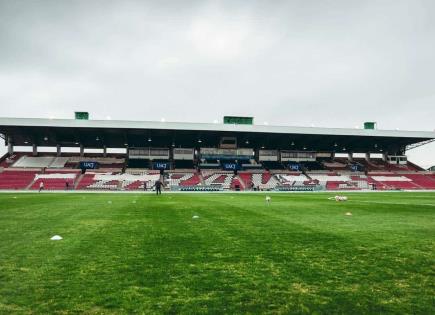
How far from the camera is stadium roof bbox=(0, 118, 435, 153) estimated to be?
169 feet

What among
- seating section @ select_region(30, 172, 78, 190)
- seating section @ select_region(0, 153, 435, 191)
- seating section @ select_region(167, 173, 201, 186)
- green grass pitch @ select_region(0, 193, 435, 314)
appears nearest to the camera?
green grass pitch @ select_region(0, 193, 435, 314)

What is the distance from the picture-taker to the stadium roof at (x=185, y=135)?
169ft

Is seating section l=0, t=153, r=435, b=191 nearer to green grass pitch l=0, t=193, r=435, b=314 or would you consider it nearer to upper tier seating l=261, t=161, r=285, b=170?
upper tier seating l=261, t=161, r=285, b=170

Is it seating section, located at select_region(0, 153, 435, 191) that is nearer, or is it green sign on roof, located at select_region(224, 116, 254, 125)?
seating section, located at select_region(0, 153, 435, 191)

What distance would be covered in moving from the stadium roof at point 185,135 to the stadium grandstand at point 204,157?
151mm

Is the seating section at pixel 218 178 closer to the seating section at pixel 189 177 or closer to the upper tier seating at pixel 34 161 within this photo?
the seating section at pixel 189 177

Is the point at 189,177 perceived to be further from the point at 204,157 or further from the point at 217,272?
the point at 217,272

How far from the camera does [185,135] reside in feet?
191

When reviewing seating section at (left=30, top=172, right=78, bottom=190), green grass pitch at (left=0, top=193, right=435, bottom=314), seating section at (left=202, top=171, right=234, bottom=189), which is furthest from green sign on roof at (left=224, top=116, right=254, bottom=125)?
green grass pitch at (left=0, top=193, right=435, bottom=314)

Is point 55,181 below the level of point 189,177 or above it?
below

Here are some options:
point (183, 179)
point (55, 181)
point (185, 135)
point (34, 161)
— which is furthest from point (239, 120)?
point (34, 161)

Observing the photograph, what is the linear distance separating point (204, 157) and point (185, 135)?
7811 millimetres

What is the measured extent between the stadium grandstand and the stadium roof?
0.15 metres

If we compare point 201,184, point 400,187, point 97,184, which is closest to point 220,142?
point 201,184
